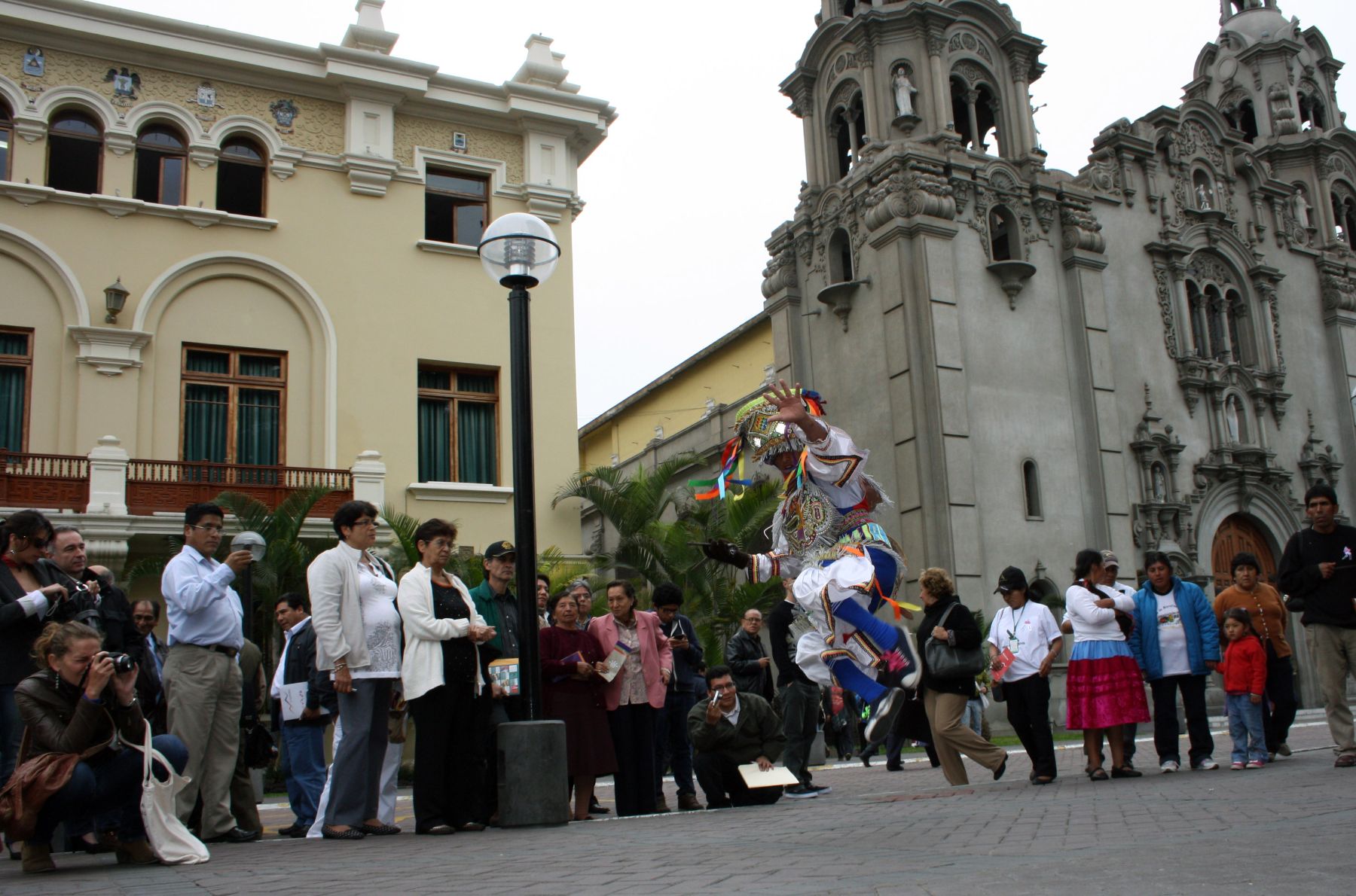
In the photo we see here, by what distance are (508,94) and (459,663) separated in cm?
1532

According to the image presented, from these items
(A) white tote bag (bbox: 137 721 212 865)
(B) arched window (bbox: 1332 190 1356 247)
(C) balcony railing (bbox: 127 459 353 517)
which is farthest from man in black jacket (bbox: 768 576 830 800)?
(B) arched window (bbox: 1332 190 1356 247)

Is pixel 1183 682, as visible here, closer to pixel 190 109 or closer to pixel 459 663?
pixel 459 663

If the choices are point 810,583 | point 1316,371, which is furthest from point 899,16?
point 810,583

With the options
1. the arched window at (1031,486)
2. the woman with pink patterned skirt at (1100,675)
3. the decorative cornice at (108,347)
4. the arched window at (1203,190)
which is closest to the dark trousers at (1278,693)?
the woman with pink patterned skirt at (1100,675)

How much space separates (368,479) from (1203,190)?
24598mm

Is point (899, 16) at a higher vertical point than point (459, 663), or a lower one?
higher

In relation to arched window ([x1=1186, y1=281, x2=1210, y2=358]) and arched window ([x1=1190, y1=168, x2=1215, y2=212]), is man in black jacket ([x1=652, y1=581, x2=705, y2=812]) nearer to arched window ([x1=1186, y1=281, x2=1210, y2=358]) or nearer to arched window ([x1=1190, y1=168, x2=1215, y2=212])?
arched window ([x1=1186, y1=281, x2=1210, y2=358])

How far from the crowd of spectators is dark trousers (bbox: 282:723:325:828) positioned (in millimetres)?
20

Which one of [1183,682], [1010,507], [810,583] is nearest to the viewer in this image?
[810,583]

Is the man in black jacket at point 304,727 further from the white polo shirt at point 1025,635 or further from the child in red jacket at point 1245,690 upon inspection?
the child in red jacket at point 1245,690

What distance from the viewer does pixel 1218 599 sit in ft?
Result: 36.4

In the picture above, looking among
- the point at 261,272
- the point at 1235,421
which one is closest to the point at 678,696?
the point at 261,272

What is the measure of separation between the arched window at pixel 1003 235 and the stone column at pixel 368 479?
635 inches

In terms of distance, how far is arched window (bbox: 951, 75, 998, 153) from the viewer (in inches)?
1192
